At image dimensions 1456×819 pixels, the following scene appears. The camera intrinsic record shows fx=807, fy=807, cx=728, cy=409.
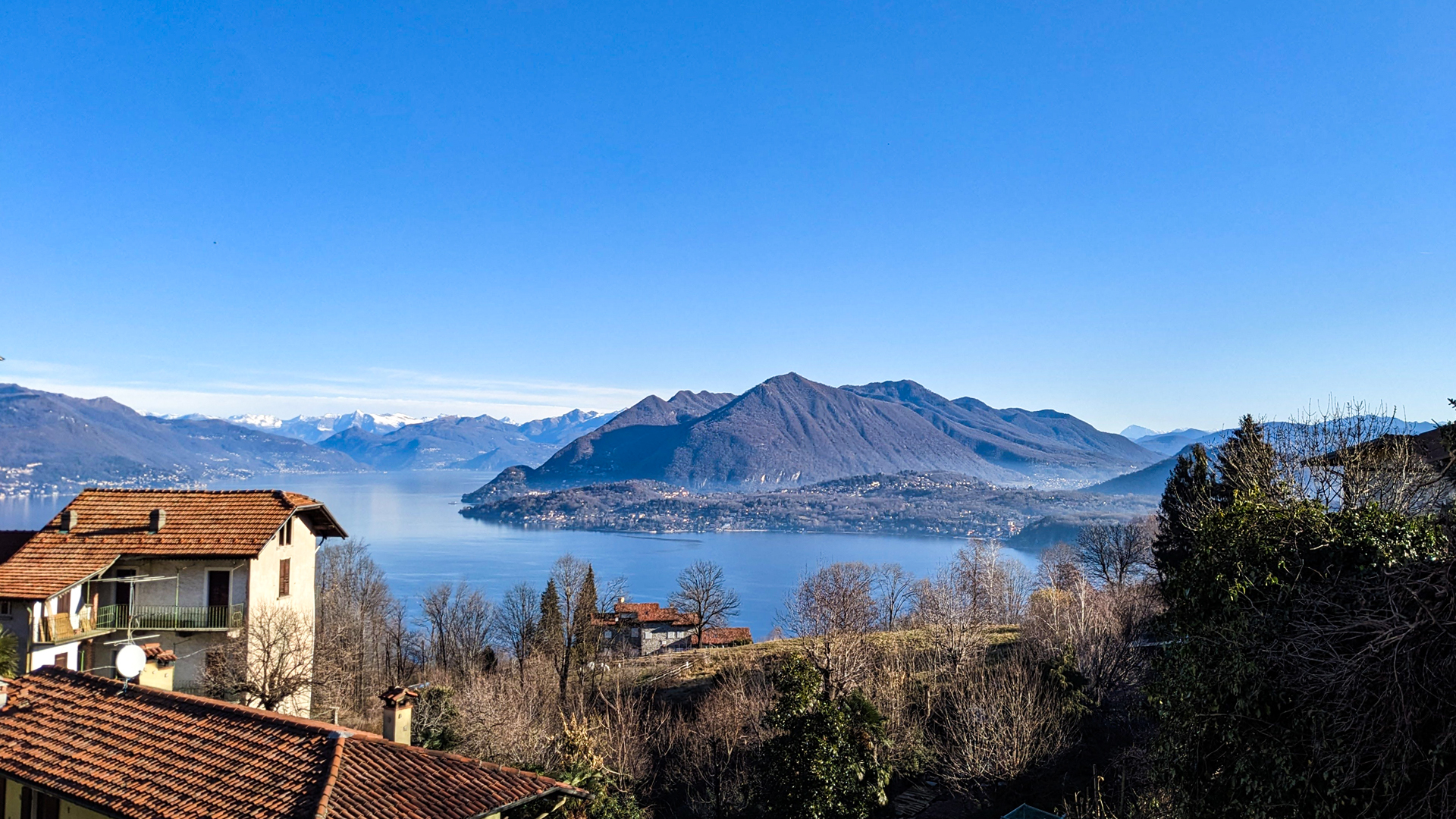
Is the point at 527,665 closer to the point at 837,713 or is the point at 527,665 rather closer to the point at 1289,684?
the point at 837,713

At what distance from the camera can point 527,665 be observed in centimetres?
3478

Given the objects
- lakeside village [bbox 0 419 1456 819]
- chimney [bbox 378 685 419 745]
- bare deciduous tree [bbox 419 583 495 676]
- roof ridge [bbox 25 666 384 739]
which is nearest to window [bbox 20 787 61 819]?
lakeside village [bbox 0 419 1456 819]

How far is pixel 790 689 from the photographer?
1591 cm

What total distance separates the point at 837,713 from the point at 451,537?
160m

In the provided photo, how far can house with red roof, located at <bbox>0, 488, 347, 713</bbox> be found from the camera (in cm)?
1962

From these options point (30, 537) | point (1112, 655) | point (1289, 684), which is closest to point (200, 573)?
point (30, 537)

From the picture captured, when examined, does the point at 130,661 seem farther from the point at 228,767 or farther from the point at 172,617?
the point at 172,617

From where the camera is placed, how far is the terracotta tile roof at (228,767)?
895 centimetres

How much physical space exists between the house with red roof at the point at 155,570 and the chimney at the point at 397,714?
449 inches

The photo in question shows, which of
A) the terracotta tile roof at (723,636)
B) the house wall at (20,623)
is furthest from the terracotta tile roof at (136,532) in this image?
the terracotta tile roof at (723,636)

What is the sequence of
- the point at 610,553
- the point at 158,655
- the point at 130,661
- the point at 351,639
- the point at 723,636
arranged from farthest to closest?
the point at 610,553 < the point at 723,636 < the point at 351,639 < the point at 158,655 < the point at 130,661

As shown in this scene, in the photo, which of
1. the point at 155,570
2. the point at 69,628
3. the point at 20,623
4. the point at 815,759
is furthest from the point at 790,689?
the point at 20,623

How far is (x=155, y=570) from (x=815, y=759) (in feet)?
58.2

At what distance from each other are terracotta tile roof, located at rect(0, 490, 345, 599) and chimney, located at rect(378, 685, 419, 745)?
1144 centimetres
